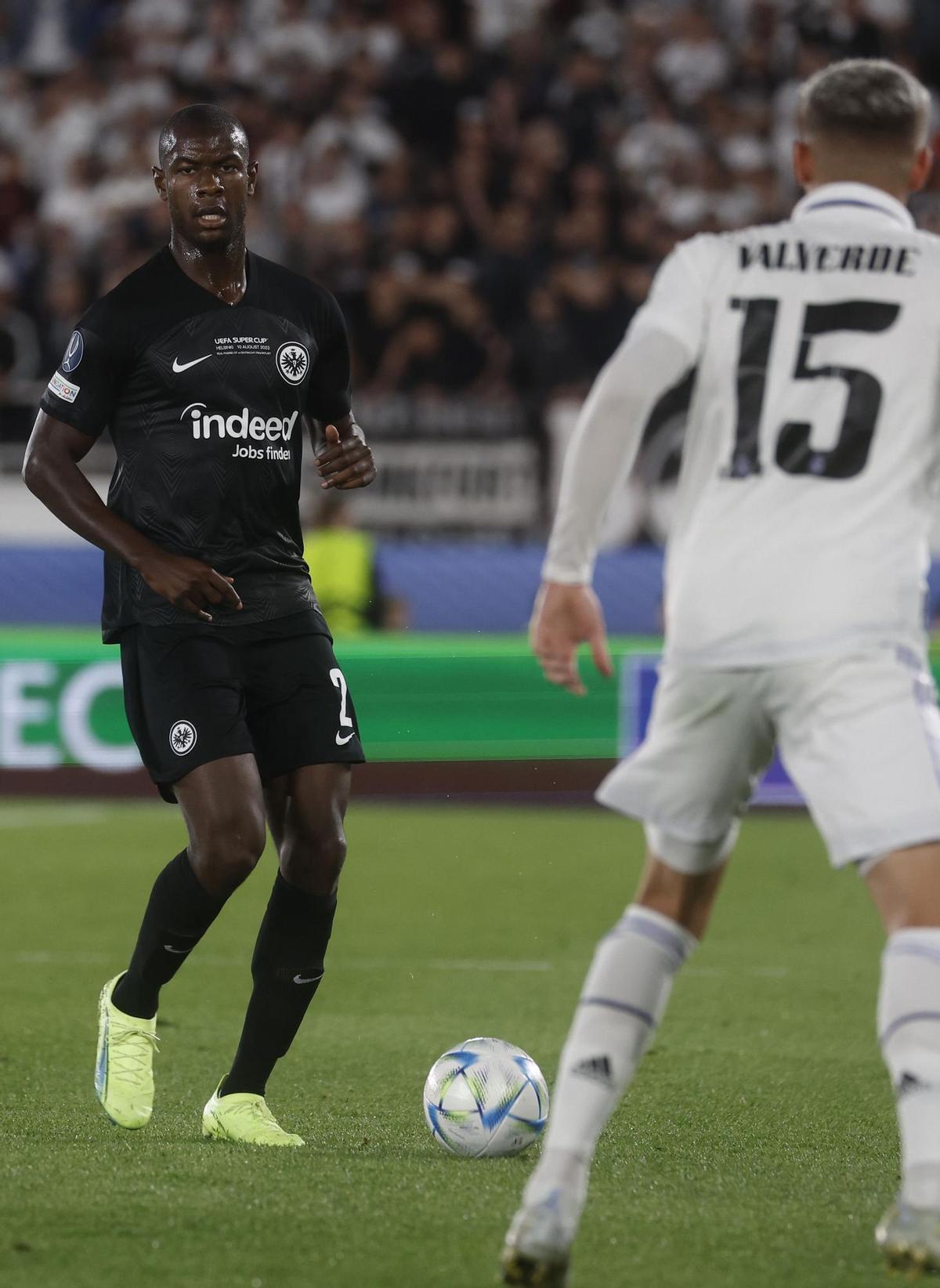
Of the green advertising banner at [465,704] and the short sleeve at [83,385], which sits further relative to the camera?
the green advertising banner at [465,704]

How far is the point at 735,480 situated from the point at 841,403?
0.19 metres

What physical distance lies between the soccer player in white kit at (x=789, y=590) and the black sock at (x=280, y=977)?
139 centimetres

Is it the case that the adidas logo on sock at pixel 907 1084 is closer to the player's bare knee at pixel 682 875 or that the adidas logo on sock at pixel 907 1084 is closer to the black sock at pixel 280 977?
the player's bare knee at pixel 682 875

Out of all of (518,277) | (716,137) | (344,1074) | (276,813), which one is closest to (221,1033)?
(344,1074)

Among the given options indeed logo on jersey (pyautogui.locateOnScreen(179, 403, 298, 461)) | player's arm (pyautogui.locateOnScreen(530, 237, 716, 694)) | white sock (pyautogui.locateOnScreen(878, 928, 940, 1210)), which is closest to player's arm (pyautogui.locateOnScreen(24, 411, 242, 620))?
indeed logo on jersey (pyautogui.locateOnScreen(179, 403, 298, 461))

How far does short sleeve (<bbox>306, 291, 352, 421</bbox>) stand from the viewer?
4.62 metres

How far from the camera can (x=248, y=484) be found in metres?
4.41

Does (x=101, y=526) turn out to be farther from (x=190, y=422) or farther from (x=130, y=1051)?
(x=130, y=1051)

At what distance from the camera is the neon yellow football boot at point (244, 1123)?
4.27 meters

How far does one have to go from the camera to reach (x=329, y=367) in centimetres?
464

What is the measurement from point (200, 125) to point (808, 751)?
6.89 ft

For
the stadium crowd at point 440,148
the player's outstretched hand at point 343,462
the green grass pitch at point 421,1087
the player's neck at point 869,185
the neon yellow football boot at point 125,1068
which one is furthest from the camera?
the stadium crowd at point 440,148

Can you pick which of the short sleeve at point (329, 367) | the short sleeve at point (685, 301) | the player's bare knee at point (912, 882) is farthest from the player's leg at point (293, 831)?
the player's bare knee at point (912, 882)

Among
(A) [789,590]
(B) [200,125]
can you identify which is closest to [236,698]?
(B) [200,125]
